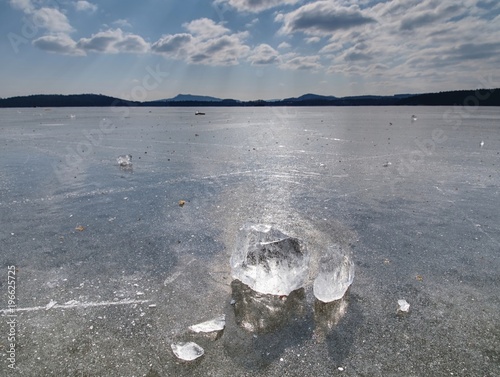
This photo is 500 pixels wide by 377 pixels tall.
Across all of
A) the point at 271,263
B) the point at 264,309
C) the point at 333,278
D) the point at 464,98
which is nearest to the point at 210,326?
the point at 264,309

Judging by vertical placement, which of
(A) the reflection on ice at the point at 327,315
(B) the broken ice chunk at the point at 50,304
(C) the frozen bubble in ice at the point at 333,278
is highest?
(C) the frozen bubble in ice at the point at 333,278

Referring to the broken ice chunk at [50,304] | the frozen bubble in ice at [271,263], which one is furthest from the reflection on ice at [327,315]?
the broken ice chunk at [50,304]

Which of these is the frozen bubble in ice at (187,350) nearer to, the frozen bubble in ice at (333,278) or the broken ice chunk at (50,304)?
the frozen bubble in ice at (333,278)

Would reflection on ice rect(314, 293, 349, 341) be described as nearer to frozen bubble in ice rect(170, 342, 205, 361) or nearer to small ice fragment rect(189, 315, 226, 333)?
small ice fragment rect(189, 315, 226, 333)

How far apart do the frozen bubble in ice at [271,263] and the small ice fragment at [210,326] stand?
79 cm

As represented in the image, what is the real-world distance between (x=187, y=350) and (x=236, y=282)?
1.39 metres

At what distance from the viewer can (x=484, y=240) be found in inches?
230

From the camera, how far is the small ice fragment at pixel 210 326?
3.57 m

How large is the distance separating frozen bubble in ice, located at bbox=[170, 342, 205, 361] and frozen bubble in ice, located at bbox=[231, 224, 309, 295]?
1224 mm

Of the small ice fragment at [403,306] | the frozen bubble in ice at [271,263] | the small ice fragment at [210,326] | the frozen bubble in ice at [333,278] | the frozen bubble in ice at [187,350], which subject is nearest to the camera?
the frozen bubble in ice at [187,350]

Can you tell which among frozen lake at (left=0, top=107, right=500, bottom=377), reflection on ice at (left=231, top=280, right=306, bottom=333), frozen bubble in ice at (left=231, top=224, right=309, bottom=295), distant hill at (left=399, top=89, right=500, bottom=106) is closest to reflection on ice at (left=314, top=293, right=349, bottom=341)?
frozen lake at (left=0, top=107, right=500, bottom=377)

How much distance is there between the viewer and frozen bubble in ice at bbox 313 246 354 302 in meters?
4.10

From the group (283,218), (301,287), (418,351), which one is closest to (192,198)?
(283,218)

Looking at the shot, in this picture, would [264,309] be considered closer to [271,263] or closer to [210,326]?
[271,263]
